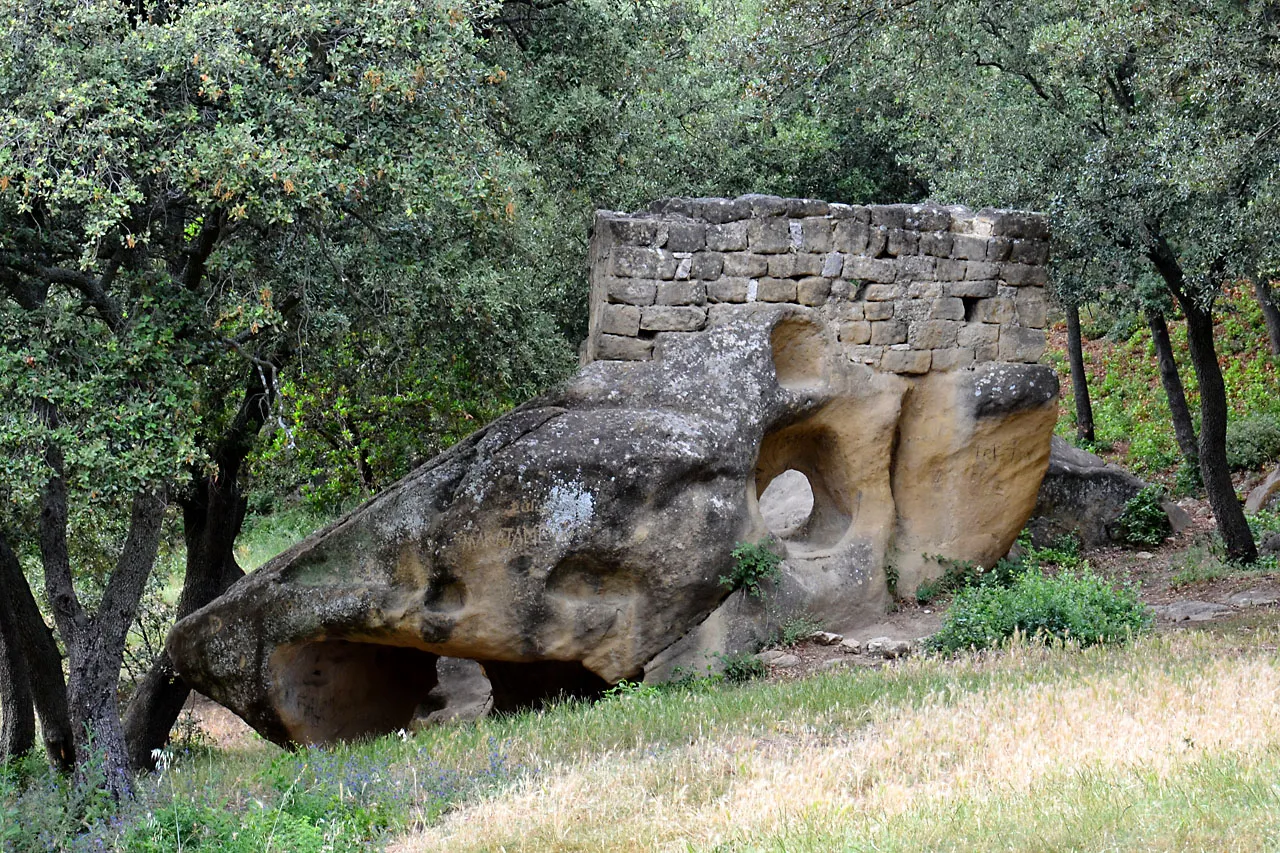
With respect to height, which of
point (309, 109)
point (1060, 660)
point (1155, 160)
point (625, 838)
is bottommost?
point (625, 838)

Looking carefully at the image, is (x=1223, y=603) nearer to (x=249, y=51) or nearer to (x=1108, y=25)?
(x=1108, y=25)

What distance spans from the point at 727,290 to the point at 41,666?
8.16 meters

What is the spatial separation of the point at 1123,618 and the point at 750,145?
38.0 ft

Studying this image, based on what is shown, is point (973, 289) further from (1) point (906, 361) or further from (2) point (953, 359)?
(1) point (906, 361)

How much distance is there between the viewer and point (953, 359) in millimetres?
11938

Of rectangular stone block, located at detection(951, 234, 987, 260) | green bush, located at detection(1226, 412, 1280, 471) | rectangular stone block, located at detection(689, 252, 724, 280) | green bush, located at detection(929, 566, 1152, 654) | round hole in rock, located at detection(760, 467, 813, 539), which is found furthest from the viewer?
A: green bush, located at detection(1226, 412, 1280, 471)

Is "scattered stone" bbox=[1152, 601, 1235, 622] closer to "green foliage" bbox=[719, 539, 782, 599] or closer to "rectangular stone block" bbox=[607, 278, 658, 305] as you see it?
"green foliage" bbox=[719, 539, 782, 599]

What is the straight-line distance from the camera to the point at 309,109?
31.3ft

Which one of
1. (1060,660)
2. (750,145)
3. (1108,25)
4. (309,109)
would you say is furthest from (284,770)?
(750,145)

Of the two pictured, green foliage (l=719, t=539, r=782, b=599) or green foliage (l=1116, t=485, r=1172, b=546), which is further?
green foliage (l=1116, t=485, r=1172, b=546)

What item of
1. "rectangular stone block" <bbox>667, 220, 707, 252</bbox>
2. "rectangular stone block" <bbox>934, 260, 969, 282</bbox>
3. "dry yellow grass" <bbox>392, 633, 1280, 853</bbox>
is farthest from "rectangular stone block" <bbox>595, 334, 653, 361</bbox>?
"dry yellow grass" <bbox>392, 633, 1280, 853</bbox>

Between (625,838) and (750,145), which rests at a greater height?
(750,145)

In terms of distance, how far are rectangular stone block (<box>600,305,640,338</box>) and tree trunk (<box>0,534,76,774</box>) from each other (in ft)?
21.6

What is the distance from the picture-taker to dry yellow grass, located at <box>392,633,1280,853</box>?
548 centimetres
